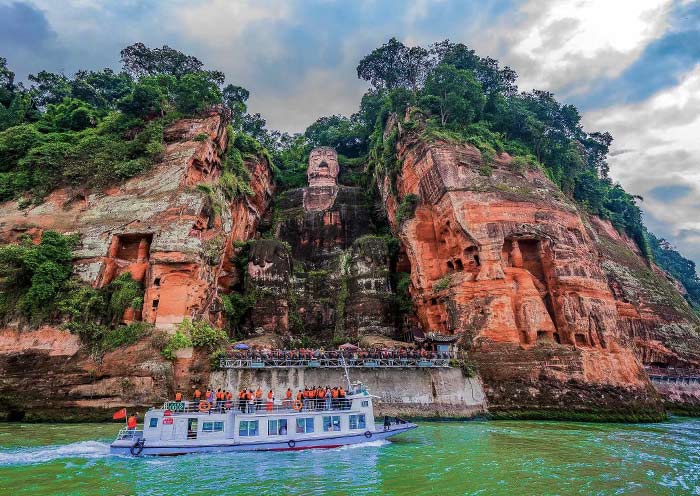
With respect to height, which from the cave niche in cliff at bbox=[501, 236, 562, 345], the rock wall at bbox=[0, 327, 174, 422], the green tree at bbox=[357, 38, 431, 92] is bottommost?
the rock wall at bbox=[0, 327, 174, 422]

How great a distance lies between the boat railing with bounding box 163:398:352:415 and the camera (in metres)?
16.2

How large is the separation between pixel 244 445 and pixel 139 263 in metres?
16.3

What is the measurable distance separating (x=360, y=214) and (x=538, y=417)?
27.4 m

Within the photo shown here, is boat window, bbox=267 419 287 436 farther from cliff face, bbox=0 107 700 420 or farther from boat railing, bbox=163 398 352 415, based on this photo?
cliff face, bbox=0 107 700 420

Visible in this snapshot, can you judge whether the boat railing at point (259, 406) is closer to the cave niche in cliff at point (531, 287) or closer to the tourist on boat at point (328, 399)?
the tourist on boat at point (328, 399)

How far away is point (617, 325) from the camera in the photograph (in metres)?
28.4

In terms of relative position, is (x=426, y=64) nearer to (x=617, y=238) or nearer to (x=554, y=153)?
(x=554, y=153)

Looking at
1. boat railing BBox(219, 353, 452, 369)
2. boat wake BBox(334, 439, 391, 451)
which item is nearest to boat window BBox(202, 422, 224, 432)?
boat wake BBox(334, 439, 391, 451)

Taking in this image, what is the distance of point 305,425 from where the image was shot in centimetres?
1684

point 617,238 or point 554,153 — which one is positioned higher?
point 554,153

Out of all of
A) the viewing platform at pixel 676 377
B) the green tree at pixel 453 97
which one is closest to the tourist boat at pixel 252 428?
the viewing platform at pixel 676 377

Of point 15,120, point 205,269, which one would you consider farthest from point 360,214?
point 15,120

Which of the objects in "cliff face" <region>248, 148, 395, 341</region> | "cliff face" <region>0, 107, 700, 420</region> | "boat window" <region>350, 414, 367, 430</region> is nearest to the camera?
"boat window" <region>350, 414, 367, 430</region>

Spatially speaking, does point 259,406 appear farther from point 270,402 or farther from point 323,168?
point 323,168
